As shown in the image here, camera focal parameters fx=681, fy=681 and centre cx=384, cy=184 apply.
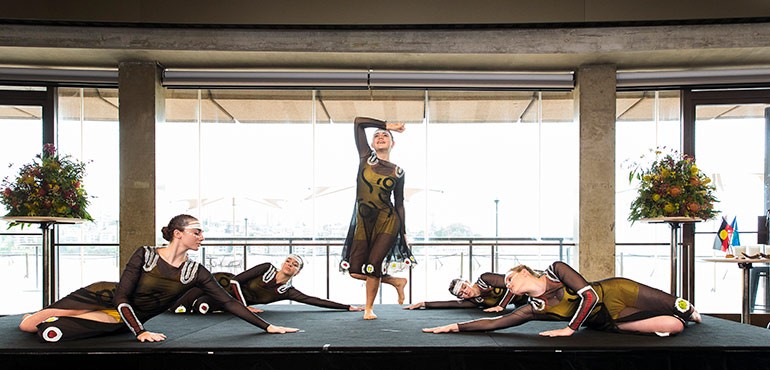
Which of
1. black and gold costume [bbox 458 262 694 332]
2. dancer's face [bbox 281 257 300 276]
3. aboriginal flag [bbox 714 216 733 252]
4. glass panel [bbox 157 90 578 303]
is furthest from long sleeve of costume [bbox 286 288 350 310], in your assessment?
aboriginal flag [bbox 714 216 733 252]

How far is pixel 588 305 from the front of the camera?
13.4 ft

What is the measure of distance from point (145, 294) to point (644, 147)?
6.29 meters

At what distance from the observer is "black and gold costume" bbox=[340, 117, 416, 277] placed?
5.12m

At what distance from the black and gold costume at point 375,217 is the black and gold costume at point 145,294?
3.69ft

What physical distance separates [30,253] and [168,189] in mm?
1707

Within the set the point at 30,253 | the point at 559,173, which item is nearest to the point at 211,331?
the point at 30,253

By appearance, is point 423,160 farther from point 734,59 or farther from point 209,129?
point 734,59

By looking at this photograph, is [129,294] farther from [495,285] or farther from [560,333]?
[495,285]

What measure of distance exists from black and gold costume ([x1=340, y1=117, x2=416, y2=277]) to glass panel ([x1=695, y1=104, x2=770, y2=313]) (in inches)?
168

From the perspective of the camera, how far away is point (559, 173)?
8.74 metres


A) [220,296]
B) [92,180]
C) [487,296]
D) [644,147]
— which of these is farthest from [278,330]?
[644,147]

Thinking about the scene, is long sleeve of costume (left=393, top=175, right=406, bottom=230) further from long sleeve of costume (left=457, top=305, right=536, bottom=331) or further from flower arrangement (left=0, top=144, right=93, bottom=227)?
flower arrangement (left=0, top=144, right=93, bottom=227)

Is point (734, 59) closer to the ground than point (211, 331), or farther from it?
farther from it

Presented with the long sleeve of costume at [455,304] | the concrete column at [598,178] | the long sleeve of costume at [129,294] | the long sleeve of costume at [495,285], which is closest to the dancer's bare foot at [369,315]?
the long sleeve of costume at [455,304]
